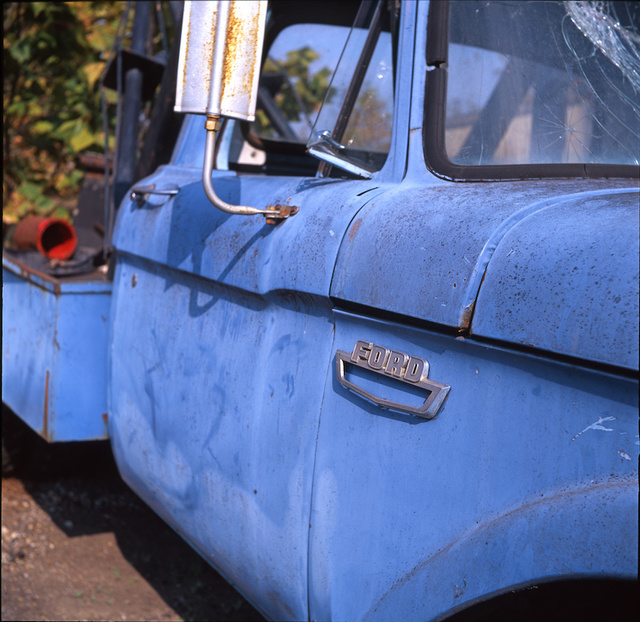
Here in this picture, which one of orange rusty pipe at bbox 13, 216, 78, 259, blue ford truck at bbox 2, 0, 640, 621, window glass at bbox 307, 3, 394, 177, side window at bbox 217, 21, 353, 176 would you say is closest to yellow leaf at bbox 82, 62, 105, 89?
side window at bbox 217, 21, 353, 176

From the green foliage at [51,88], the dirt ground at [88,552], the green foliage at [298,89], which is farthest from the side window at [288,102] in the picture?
the green foliage at [51,88]

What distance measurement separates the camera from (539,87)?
1.58 m

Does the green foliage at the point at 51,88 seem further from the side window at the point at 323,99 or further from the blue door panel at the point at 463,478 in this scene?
the blue door panel at the point at 463,478

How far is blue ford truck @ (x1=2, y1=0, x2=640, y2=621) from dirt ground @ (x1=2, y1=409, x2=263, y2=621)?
0.68m

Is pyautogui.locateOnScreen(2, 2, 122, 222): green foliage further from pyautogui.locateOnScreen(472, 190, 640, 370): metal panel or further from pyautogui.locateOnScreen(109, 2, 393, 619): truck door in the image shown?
pyautogui.locateOnScreen(472, 190, 640, 370): metal panel

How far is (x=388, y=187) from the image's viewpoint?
1539 millimetres

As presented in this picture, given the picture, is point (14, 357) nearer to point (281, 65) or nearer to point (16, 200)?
point (281, 65)

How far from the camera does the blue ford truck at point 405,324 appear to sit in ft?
3.40

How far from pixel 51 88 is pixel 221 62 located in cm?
510

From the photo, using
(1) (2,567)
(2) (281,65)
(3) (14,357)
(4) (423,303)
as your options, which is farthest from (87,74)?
(4) (423,303)

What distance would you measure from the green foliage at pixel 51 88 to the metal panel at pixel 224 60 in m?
4.17

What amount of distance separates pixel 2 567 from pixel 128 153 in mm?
1719

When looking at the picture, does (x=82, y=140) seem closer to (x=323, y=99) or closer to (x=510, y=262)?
(x=323, y=99)

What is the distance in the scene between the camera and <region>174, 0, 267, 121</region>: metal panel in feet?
4.99
